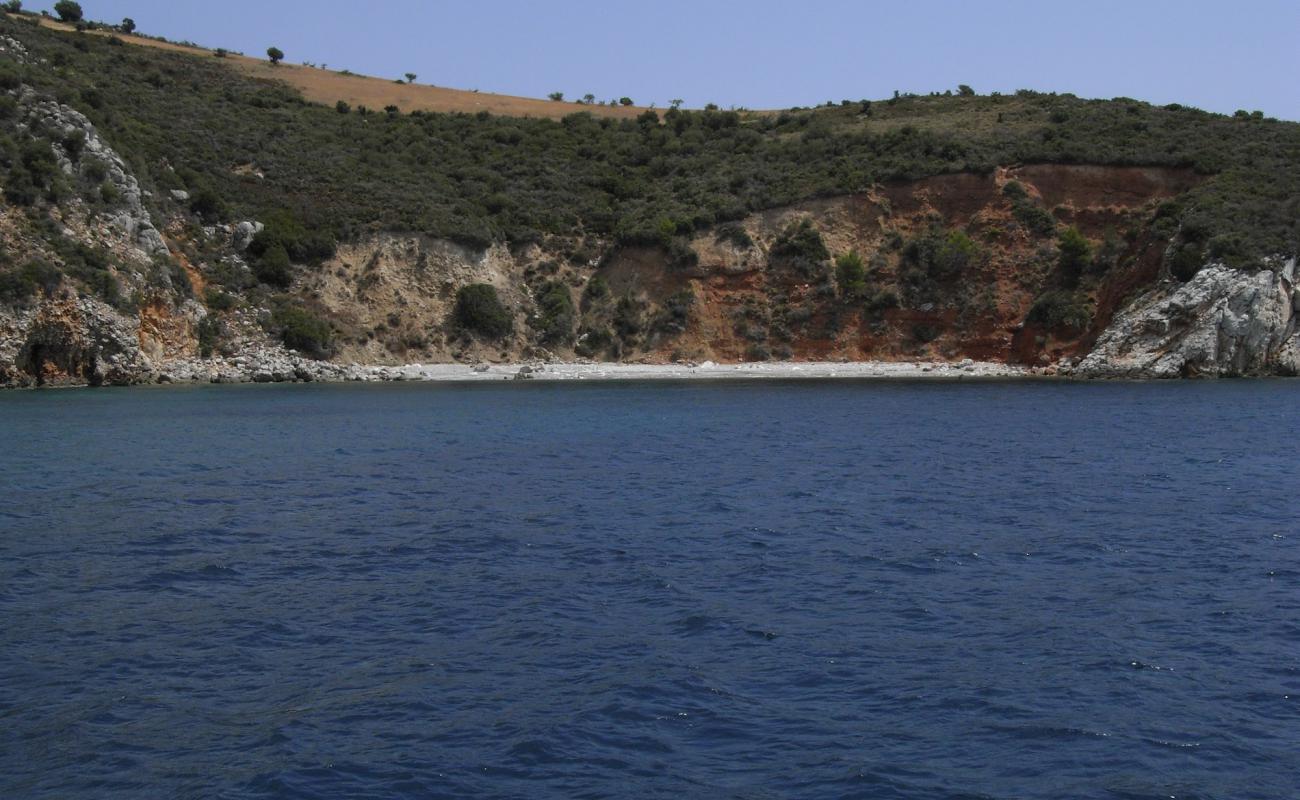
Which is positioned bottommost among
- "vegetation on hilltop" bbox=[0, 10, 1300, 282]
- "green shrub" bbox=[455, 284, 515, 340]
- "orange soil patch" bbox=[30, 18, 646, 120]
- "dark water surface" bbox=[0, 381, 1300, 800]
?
"dark water surface" bbox=[0, 381, 1300, 800]

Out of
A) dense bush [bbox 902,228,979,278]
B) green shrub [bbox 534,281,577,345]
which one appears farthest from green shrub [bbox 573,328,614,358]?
dense bush [bbox 902,228,979,278]

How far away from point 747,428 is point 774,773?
2964 cm

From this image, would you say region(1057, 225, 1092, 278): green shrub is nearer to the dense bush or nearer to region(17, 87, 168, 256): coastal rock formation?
the dense bush

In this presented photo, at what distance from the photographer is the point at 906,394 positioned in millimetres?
53688

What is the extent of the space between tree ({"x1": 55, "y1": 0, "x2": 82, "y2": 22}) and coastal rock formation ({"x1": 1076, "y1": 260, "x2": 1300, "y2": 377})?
9035cm

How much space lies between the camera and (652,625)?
15.7 m

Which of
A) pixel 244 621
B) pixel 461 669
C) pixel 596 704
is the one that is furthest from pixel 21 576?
pixel 596 704

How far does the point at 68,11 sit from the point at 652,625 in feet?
352

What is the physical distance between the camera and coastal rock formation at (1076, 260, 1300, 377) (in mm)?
58594

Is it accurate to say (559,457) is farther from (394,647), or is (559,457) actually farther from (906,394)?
(906,394)

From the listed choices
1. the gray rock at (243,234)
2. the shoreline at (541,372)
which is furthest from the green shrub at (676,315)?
the gray rock at (243,234)

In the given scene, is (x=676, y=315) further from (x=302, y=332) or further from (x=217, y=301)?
(x=217, y=301)

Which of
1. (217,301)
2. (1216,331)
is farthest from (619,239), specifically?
(1216,331)

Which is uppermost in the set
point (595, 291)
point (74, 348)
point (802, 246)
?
point (802, 246)
